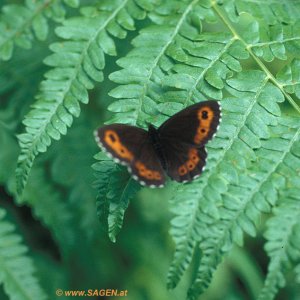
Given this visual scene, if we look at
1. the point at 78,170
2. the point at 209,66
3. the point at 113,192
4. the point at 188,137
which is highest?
the point at 209,66

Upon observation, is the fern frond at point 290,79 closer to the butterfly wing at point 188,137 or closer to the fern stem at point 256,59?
the fern stem at point 256,59

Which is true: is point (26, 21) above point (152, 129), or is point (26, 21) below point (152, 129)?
above

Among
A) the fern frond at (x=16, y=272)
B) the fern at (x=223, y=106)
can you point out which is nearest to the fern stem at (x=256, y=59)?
the fern at (x=223, y=106)

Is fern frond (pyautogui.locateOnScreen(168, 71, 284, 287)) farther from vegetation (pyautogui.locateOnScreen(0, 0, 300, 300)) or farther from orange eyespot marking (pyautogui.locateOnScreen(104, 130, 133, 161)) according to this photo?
orange eyespot marking (pyautogui.locateOnScreen(104, 130, 133, 161))

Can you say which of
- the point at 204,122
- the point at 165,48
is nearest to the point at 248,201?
the point at 204,122

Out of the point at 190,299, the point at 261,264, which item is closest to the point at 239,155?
the point at 190,299

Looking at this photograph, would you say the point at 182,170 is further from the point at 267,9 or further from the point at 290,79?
the point at 267,9

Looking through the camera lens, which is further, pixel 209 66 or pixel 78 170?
pixel 78 170
